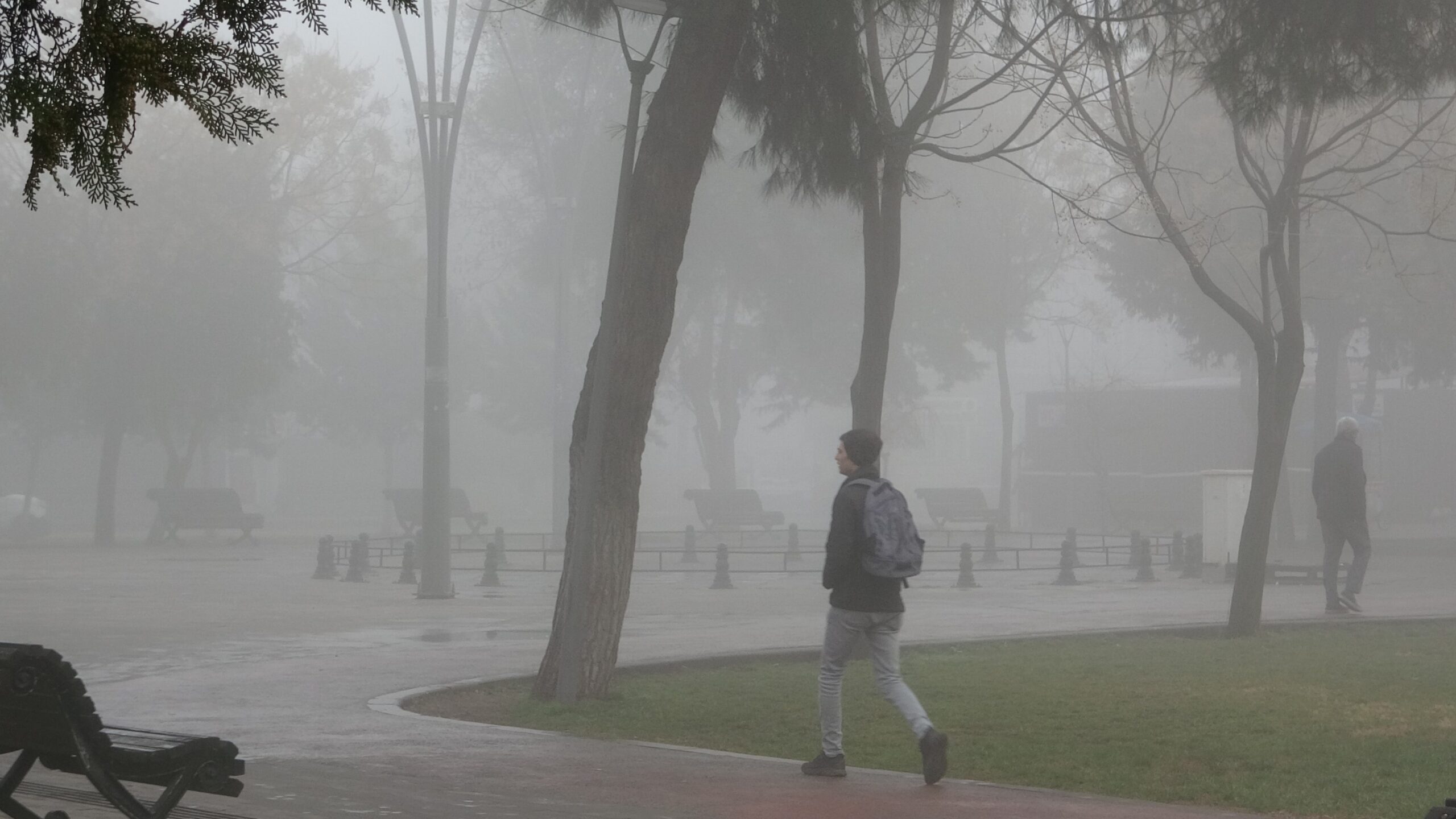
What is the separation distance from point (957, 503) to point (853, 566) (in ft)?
110

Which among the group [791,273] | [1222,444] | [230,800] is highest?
[791,273]

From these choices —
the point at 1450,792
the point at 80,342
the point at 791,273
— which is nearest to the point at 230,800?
the point at 1450,792

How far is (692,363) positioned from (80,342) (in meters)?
16.4

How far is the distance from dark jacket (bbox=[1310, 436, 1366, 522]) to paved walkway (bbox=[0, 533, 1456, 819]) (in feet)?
3.54

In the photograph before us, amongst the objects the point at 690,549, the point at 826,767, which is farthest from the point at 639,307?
the point at 690,549

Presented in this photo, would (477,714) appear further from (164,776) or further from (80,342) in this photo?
(80,342)

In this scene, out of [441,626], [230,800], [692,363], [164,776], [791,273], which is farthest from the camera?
[692,363]

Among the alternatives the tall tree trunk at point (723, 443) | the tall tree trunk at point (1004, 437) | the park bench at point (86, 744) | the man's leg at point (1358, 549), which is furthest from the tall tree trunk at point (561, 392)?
the park bench at point (86, 744)

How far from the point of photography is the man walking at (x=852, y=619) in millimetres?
8062

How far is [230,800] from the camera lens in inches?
285

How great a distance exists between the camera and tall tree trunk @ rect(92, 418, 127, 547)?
37.6 metres

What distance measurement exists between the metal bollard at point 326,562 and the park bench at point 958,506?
18.2 metres

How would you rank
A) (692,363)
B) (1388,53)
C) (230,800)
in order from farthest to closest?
(692,363) < (1388,53) < (230,800)

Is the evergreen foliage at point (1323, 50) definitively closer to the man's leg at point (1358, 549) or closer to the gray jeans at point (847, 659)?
the gray jeans at point (847, 659)
